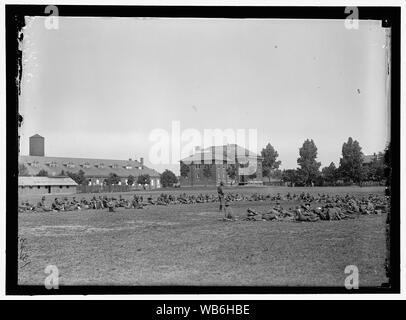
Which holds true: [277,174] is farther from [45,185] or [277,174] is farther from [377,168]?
[45,185]

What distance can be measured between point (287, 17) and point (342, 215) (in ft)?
12.1

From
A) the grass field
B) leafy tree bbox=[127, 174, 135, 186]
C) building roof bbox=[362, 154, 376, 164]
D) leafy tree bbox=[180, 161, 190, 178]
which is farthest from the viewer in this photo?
leafy tree bbox=[127, 174, 135, 186]

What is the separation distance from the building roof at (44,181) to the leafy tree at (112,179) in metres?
0.63

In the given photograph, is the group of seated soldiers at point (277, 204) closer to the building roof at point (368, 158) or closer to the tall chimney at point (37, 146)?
the building roof at point (368, 158)

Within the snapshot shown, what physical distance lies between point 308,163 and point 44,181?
15.8 feet

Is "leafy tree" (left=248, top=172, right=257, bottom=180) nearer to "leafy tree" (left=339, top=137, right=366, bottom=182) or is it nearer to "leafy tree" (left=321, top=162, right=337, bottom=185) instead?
"leafy tree" (left=321, top=162, right=337, bottom=185)

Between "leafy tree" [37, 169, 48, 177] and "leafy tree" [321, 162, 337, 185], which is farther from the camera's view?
"leafy tree" [321, 162, 337, 185]

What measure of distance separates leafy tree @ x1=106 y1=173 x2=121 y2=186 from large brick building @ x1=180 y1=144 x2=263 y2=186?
1245mm

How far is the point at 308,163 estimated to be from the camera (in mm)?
7098

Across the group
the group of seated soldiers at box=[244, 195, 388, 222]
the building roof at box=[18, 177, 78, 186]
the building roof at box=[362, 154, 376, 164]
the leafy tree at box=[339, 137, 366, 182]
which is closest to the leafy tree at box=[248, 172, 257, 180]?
the group of seated soldiers at box=[244, 195, 388, 222]

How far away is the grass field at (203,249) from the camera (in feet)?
20.9

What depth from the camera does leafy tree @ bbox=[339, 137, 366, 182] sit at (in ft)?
22.6

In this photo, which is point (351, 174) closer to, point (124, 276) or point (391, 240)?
point (391, 240)

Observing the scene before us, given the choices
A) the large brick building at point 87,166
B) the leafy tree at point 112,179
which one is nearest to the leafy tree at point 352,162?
the large brick building at point 87,166
